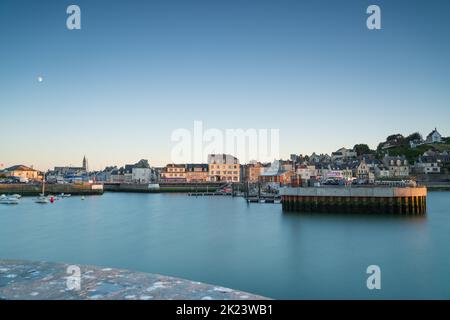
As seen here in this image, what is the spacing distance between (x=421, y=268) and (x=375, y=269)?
2.82 metres

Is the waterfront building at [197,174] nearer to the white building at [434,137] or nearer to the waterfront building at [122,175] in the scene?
the waterfront building at [122,175]

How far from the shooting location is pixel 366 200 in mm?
37188

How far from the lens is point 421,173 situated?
10438cm

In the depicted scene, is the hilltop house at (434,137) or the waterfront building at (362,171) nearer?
the waterfront building at (362,171)

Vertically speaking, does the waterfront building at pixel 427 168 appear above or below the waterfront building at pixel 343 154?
below

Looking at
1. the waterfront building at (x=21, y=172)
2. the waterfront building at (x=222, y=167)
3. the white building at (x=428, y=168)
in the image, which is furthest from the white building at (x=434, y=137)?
the waterfront building at (x=21, y=172)

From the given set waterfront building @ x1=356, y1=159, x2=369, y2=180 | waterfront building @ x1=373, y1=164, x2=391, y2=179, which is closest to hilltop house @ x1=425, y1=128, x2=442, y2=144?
waterfront building @ x1=373, y1=164, x2=391, y2=179

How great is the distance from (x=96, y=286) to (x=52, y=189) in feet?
289

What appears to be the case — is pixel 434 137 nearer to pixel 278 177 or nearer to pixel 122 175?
pixel 278 177

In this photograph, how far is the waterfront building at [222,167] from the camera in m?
114

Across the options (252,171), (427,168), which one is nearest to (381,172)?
(427,168)

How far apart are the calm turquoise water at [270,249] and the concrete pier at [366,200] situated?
186cm

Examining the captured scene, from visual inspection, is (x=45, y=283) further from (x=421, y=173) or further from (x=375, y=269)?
(x=421, y=173)
